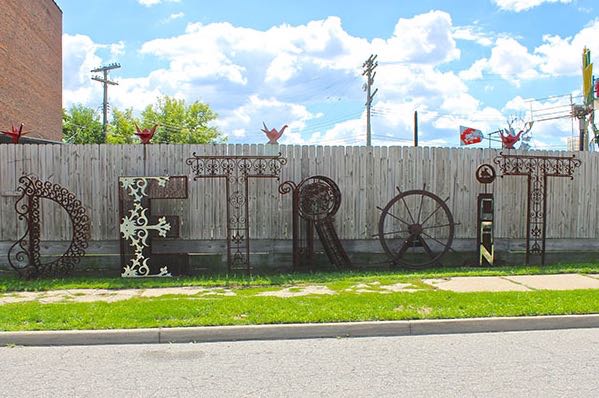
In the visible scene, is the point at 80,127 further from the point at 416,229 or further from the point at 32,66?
the point at 416,229

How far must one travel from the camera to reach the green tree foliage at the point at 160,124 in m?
49.9

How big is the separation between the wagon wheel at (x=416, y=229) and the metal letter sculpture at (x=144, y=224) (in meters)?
4.08

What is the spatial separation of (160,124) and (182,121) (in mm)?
5305

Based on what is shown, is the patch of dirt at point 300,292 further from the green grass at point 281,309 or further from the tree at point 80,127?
the tree at point 80,127

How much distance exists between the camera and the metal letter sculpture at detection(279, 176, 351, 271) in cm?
1052

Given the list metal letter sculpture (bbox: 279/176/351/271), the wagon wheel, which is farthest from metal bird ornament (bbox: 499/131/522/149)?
metal letter sculpture (bbox: 279/176/351/271)

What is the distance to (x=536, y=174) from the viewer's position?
11438mm

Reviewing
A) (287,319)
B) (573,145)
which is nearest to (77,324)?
(287,319)

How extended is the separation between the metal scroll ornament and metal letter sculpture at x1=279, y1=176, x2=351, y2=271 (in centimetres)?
386

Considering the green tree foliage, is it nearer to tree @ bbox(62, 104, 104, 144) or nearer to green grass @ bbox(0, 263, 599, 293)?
tree @ bbox(62, 104, 104, 144)

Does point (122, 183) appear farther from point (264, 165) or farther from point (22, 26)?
point (22, 26)

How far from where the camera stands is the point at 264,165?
10.6 meters

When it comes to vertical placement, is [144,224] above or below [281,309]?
above

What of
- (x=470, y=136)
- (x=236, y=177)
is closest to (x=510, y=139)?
→ (x=236, y=177)
